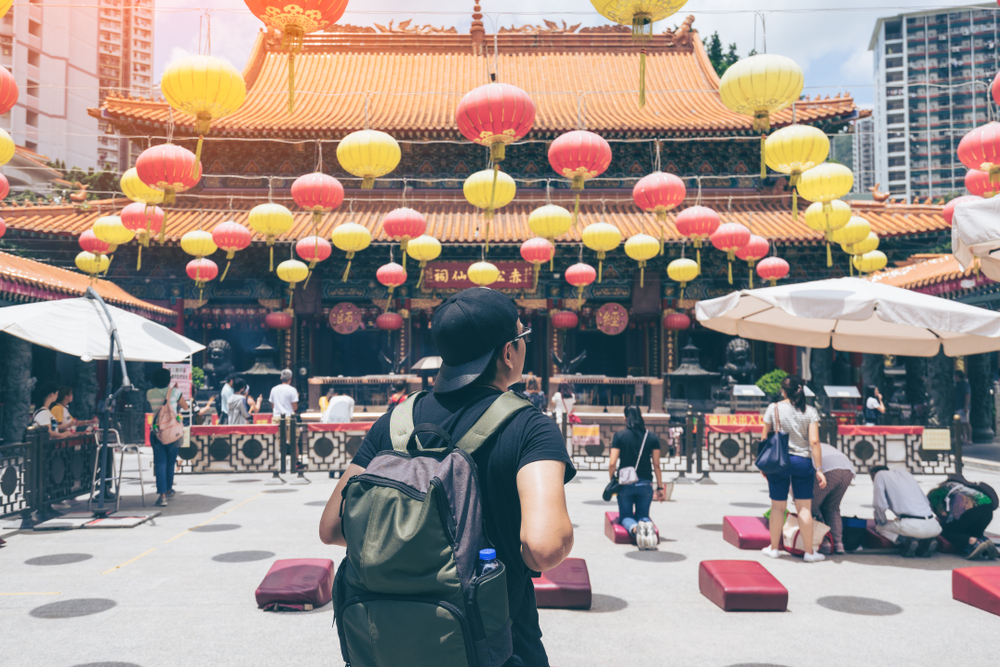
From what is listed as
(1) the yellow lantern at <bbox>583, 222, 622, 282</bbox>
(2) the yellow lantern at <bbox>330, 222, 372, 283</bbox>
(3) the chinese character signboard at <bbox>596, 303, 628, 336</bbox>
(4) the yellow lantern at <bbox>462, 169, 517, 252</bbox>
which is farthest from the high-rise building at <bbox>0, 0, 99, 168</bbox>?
(4) the yellow lantern at <bbox>462, 169, 517, 252</bbox>

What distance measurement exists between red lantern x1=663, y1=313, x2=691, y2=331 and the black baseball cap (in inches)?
637

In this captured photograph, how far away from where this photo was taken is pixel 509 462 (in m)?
1.71

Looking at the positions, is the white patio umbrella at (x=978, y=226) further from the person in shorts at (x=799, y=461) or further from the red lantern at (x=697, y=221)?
the red lantern at (x=697, y=221)

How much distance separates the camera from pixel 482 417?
1753 millimetres

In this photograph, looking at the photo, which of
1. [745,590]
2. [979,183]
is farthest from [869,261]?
[745,590]

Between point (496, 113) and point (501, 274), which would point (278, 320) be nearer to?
point (501, 274)

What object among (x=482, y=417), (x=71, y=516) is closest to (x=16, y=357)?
(x=71, y=516)

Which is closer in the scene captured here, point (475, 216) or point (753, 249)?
point (753, 249)

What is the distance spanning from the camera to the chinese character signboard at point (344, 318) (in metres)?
17.9

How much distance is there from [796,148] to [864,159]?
11637 cm

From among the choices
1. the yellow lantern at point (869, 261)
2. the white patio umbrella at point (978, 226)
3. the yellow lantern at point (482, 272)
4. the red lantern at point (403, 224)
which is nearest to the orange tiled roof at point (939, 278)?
the yellow lantern at point (869, 261)

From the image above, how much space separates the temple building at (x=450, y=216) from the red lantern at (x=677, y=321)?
556mm

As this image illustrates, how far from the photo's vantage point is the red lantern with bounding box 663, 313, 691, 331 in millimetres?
17438

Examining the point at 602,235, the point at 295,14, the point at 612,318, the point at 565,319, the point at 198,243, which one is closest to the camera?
the point at 295,14
